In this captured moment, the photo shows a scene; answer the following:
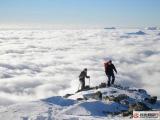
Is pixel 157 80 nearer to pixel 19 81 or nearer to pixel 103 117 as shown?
pixel 19 81

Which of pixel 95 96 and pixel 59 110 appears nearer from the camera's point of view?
pixel 59 110

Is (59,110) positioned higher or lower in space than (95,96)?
higher

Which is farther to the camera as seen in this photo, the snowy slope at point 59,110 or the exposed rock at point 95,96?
the exposed rock at point 95,96

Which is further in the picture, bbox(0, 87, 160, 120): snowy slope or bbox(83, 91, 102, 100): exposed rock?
bbox(83, 91, 102, 100): exposed rock

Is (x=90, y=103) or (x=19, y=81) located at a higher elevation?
(x=90, y=103)

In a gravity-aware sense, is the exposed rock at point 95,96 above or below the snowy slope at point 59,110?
below

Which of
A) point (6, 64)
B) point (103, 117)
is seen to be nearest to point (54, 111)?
point (103, 117)

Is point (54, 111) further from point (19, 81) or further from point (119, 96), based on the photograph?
point (19, 81)

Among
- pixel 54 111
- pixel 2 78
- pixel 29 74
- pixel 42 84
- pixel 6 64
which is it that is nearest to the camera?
pixel 54 111

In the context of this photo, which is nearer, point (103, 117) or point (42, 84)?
point (103, 117)

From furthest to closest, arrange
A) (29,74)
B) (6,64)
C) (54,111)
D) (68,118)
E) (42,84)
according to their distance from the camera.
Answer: (6,64), (29,74), (42,84), (54,111), (68,118)

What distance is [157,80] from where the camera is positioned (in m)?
138

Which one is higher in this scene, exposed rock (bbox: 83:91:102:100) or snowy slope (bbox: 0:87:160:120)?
snowy slope (bbox: 0:87:160:120)

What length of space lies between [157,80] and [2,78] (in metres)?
60.2
